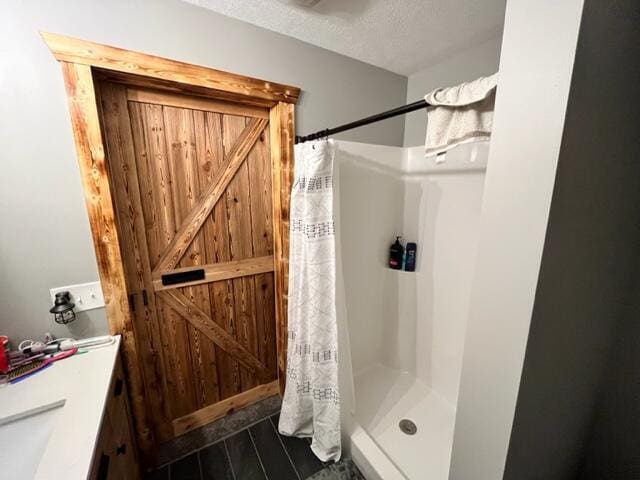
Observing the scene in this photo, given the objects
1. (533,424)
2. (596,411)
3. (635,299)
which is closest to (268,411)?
(533,424)

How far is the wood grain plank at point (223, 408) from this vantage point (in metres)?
1.50

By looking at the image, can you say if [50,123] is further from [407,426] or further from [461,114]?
[407,426]

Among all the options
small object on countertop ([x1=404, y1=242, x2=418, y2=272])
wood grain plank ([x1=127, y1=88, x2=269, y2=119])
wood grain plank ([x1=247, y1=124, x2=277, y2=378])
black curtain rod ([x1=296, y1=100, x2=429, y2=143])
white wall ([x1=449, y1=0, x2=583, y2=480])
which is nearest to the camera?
white wall ([x1=449, y1=0, x2=583, y2=480])

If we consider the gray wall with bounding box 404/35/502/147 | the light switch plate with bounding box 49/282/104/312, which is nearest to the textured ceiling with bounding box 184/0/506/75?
the gray wall with bounding box 404/35/502/147

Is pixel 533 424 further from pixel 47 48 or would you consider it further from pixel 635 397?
pixel 47 48

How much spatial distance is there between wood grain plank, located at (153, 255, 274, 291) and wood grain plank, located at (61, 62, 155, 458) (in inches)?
9.0

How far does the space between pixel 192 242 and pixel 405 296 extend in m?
1.54

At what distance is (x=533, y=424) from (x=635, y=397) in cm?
71

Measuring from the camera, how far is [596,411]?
3.46 feet

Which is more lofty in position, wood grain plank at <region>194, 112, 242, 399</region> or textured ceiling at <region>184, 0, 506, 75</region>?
textured ceiling at <region>184, 0, 506, 75</region>

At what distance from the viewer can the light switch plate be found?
1058 mm

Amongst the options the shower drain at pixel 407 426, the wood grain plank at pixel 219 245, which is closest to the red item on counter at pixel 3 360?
the wood grain plank at pixel 219 245

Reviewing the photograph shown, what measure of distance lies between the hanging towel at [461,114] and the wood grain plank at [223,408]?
6.16 feet

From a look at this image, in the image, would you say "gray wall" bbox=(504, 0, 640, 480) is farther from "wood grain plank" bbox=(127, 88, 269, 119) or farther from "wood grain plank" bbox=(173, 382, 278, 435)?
"wood grain plank" bbox=(173, 382, 278, 435)
